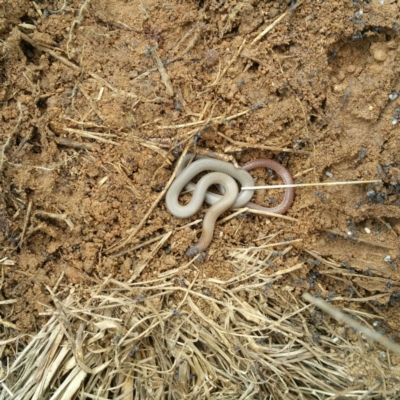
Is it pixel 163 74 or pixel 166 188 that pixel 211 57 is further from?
pixel 166 188

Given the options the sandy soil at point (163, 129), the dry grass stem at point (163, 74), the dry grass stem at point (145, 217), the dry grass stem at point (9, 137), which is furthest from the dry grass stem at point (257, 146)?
the dry grass stem at point (9, 137)

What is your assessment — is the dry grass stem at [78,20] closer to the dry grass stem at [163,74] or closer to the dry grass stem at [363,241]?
Result: the dry grass stem at [163,74]

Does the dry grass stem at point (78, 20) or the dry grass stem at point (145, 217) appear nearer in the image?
the dry grass stem at point (78, 20)

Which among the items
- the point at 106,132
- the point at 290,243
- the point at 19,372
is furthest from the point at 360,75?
the point at 19,372

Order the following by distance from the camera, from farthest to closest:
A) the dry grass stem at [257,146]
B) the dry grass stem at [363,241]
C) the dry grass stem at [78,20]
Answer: the dry grass stem at [257,146] → the dry grass stem at [363,241] → the dry grass stem at [78,20]

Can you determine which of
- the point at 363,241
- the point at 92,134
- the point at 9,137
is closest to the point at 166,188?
the point at 92,134

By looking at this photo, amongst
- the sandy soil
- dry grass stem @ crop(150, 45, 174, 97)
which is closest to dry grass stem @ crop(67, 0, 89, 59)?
the sandy soil

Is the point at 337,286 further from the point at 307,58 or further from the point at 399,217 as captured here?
the point at 307,58
